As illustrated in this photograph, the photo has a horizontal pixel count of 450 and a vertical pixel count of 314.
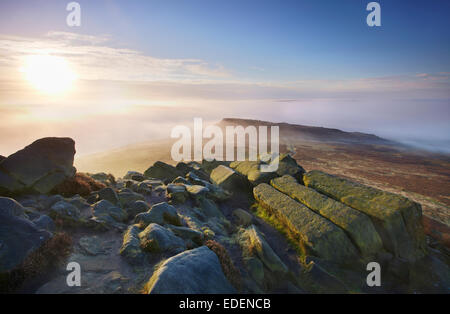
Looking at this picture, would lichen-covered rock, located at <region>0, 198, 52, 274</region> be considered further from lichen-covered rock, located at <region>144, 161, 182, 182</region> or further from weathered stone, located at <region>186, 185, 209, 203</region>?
→ lichen-covered rock, located at <region>144, 161, 182, 182</region>

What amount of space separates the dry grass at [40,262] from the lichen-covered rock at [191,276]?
3.29m

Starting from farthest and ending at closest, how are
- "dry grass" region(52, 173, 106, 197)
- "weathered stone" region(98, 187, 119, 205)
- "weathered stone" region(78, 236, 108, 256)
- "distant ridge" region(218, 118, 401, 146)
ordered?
"distant ridge" region(218, 118, 401, 146) < "dry grass" region(52, 173, 106, 197) < "weathered stone" region(98, 187, 119, 205) < "weathered stone" region(78, 236, 108, 256)

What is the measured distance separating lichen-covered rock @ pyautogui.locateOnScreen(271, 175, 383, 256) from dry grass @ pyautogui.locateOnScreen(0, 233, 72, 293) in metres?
11.9

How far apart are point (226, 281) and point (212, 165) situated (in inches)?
761

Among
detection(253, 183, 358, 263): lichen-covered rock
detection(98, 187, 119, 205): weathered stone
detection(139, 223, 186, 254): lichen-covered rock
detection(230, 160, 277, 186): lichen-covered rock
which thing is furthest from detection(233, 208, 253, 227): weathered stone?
detection(98, 187, 119, 205): weathered stone

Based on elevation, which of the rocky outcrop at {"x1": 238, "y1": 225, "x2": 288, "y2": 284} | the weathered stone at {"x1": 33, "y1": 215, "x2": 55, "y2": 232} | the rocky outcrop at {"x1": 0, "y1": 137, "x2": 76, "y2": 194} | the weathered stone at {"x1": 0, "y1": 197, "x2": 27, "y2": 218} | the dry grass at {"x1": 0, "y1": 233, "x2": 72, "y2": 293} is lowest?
the rocky outcrop at {"x1": 238, "y1": 225, "x2": 288, "y2": 284}

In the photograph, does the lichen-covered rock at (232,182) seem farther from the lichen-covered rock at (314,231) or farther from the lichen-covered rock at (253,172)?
the lichen-covered rock at (314,231)

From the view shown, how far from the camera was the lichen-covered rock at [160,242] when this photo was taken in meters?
7.91

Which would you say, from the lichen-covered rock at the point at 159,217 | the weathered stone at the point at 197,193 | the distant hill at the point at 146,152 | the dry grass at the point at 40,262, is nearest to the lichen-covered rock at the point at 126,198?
the lichen-covered rock at the point at 159,217

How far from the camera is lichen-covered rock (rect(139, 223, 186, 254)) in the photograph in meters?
7.91

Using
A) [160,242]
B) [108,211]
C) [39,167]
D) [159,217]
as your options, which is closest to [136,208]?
[108,211]

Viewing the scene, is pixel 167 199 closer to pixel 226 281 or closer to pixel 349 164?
A: pixel 226 281

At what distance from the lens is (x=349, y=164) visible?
38.8 meters
